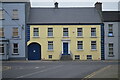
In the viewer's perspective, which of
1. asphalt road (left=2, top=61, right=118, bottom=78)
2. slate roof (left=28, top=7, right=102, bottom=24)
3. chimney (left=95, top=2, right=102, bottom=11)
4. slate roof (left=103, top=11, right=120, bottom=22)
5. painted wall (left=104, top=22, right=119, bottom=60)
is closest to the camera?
asphalt road (left=2, top=61, right=118, bottom=78)

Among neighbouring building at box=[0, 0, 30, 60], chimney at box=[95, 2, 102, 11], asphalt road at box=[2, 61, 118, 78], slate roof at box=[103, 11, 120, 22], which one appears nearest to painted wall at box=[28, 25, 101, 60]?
neighbouring building at box=[0, 0, 30, 60]

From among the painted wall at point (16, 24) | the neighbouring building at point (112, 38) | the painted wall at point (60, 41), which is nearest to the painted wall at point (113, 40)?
the neighbouring building at point (112, 38)

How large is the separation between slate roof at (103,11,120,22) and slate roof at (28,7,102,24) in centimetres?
107

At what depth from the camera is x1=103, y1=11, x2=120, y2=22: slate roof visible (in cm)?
4802

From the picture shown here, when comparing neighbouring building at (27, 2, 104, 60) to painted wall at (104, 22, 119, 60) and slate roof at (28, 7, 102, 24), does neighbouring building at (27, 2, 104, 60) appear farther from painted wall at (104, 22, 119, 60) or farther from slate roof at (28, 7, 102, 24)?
painted wall at (104, 22, 119, 60)

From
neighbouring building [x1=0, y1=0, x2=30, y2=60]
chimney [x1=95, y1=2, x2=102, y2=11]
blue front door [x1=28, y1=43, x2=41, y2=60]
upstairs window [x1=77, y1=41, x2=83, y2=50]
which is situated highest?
chimney [x1=95, y1=2, x2=102, y2=11]

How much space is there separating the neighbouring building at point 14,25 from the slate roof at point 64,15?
1757mm

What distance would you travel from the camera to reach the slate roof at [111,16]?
48.0m

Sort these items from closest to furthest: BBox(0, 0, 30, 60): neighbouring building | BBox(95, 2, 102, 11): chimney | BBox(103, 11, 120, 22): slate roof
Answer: BBox(0, 0, 30, 60): neighbouring building < BBox(103, 11, 120, 22): slate roof < BBox(95, 2, 102, 11): chimney

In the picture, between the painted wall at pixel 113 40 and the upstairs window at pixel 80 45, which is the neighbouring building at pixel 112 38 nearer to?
the painted wall at pixel 113 40

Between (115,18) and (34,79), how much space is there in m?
34.0

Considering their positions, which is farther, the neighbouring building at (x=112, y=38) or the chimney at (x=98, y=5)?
the chimney at (x=98, y=5)

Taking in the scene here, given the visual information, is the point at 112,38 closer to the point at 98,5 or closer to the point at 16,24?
the point at 98,5

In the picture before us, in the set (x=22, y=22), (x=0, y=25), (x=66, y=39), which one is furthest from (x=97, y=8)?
(x=0, y=25)
